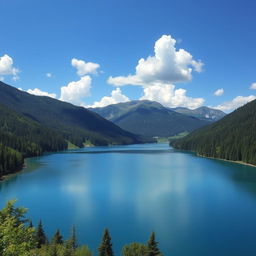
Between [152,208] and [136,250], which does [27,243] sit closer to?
[136,250]

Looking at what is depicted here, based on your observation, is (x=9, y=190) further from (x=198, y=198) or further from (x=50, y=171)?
(x=198, y=198)

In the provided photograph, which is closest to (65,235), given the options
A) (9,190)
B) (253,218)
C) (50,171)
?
(253,218)

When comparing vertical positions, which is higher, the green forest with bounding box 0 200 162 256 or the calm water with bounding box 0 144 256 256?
the green forest with bounding box 0 200 162 256

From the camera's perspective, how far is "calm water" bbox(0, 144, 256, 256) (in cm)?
4716

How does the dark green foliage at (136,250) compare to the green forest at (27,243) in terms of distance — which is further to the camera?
the dark green foliage at (136,250)

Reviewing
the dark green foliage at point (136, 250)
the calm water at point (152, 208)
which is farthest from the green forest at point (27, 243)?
the calm water at point (152, 208)

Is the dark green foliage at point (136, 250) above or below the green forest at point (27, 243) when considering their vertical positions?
below

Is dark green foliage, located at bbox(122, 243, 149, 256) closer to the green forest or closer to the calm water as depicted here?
the green forest

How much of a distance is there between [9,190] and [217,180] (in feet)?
242

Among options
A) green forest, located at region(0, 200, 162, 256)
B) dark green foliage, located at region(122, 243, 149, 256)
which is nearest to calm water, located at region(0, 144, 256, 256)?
dark green foliage, located at region(122, 243, 149, 256)

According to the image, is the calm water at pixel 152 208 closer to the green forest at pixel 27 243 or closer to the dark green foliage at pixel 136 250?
the dark green foliage at pixel 136 250

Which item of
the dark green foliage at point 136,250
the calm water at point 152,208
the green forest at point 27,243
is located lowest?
the calm water at point 152,208

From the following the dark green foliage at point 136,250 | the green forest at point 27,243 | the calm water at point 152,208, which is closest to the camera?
the green forest at point 27,243

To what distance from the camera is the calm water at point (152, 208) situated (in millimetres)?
47156
